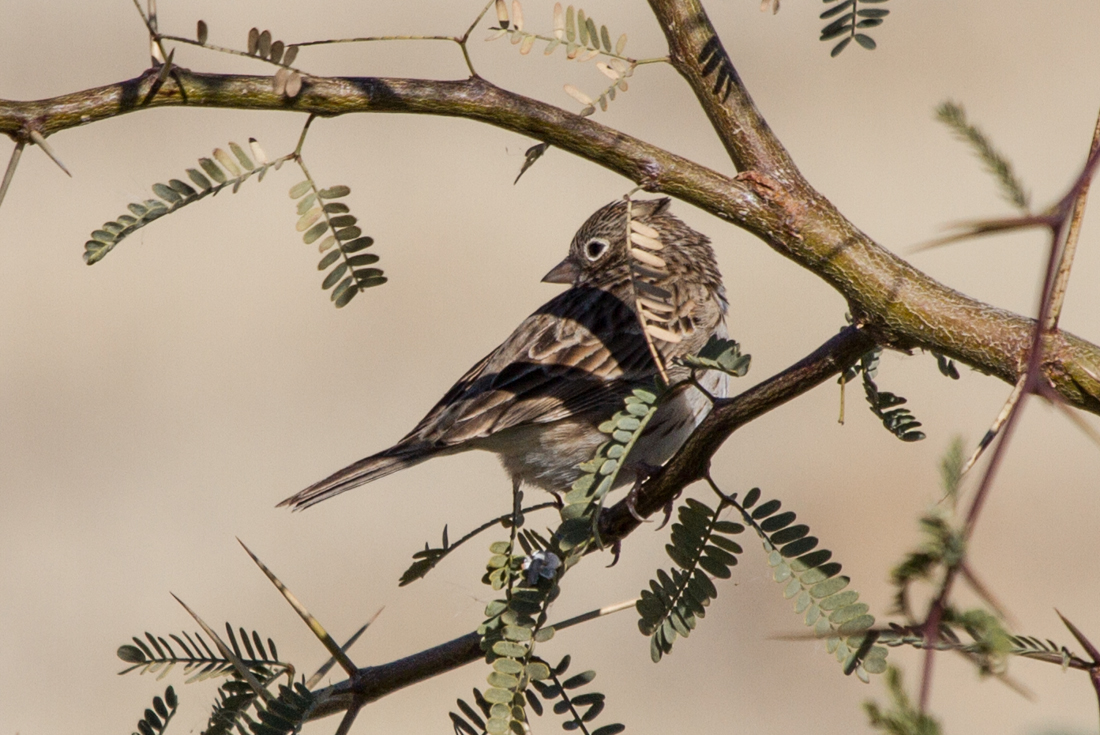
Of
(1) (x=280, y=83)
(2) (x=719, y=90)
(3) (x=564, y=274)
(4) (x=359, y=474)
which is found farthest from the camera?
(3) (x=564, y=274)

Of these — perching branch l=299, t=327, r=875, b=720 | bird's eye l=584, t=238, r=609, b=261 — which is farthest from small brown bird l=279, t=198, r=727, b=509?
perching branch l=299, t=327, r=875, b=720

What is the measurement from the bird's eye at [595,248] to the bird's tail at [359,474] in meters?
1.70

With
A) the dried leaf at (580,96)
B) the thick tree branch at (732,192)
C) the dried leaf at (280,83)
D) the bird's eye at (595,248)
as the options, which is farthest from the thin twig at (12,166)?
the bird's eye at (595,248)

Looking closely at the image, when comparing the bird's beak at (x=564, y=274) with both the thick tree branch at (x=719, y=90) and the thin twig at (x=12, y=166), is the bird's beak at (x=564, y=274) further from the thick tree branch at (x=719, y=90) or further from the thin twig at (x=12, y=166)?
the thin twig at (x=12, y=166)

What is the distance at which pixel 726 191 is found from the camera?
7.07 feet

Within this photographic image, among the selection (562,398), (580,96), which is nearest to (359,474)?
(562,398)

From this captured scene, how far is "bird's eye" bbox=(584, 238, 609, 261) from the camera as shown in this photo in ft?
20.4

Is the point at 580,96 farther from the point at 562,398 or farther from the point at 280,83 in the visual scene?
the point at 562,398

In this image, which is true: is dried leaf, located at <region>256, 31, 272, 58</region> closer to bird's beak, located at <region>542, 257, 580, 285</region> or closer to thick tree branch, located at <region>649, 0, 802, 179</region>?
thick tree branch, located at <region>649, 0, 802, 179</region>

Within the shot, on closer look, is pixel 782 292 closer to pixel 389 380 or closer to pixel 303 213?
pixel 389 380

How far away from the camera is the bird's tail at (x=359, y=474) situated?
4.75 metres

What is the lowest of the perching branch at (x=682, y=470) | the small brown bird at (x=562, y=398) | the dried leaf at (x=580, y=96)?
the perching branch at (x=682, y=470)

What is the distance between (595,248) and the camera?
6.28m

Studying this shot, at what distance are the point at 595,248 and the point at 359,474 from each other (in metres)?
2.02
